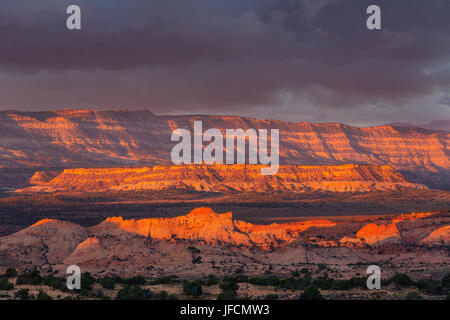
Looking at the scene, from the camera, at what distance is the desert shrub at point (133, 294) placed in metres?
39.8

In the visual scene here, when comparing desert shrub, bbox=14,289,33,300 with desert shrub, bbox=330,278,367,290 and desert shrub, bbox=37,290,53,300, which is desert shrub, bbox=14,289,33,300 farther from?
desert shrub, bbox=330,278,367,290

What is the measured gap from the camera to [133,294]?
4056 centimetres

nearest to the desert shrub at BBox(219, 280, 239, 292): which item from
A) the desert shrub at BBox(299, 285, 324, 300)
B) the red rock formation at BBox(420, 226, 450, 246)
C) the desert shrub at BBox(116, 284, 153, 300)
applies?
the desert shrub at BBox(299, 285, 324, 300)

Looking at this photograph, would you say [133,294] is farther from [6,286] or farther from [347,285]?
[347,285]

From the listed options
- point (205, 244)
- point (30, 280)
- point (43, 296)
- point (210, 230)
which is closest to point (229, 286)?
point (43, 296)

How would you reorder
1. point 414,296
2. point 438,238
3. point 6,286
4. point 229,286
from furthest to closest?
1. point 438,238
2. point 229,286
3. point 6,286
4. point 414,296

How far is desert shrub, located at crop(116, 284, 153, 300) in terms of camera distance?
39781mm

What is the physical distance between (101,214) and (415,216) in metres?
→ 73.3

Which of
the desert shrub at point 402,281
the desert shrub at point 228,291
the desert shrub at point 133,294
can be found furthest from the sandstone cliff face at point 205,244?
the desert shrub at point 133,294

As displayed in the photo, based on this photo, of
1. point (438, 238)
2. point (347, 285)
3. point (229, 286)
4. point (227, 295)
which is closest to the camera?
point (227, 295)

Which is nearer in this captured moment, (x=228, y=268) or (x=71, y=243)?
(x=228, y=268)

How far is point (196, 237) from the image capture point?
101000 mm
